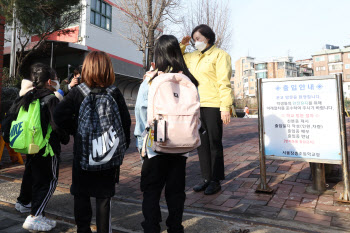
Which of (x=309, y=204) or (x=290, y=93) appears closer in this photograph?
(x=309, y=204)

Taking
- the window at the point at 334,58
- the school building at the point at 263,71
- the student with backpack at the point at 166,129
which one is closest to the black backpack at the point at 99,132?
the student with backpack at the point at 166,129

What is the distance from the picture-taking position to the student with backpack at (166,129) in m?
2.02

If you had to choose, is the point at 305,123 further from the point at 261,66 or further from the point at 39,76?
the point at 261,66

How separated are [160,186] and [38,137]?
1.27 metres

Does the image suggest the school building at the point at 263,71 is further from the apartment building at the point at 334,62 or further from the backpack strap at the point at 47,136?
the backpack strap at the point at 47,136

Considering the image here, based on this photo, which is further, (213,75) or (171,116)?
(213,75)

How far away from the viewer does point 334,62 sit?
78.4m

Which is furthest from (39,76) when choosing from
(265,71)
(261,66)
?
(261,66)

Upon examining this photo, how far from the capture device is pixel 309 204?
10.2 ft

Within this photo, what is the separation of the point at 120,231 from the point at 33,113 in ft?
4.46

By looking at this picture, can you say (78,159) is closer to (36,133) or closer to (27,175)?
(36,133)

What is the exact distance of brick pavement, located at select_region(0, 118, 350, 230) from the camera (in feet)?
9.41

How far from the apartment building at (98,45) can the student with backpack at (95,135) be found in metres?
15.2

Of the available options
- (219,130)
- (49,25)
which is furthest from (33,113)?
(49,25)
